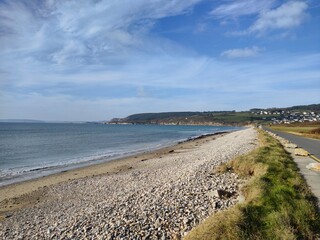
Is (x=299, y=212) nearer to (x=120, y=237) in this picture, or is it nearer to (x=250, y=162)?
(x=120, y=237)

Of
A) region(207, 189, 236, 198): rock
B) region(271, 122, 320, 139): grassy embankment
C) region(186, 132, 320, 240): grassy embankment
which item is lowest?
region(271, 122, 320, 139): grassy embankment

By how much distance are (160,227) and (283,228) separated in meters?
3.54

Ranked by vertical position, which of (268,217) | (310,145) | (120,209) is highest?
(268,217)

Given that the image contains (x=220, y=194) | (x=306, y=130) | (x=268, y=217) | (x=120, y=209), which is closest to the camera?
(x=268, y=217)

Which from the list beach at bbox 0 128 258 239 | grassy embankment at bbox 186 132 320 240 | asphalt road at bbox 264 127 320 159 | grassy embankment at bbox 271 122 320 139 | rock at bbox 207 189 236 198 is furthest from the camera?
grassy embankment at bbox 271 122 320 139

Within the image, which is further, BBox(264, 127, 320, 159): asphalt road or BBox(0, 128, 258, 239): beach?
BBox(264, 127, 320, 159): asphalt road

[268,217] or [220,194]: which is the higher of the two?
[268,217]

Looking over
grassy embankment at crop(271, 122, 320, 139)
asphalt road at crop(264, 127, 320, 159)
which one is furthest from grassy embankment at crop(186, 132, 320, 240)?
grassy embankment at crop(271, 122, 320, 139)

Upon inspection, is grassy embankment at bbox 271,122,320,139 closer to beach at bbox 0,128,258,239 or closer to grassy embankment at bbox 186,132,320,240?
beach at bbox 0,128,258,239

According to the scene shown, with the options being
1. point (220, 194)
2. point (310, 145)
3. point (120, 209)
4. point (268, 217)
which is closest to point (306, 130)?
point (310, 145)

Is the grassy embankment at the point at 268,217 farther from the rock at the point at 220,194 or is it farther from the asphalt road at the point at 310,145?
the asphalt road at the point at 310,145

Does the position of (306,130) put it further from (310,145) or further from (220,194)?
(220,194)

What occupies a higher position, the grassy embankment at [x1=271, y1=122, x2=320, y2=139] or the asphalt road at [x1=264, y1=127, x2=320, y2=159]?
the asphalt road at [x1=264, y1=127, x2=320, y2=159]

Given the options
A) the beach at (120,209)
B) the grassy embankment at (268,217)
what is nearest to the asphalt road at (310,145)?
the beach at (120,209)
